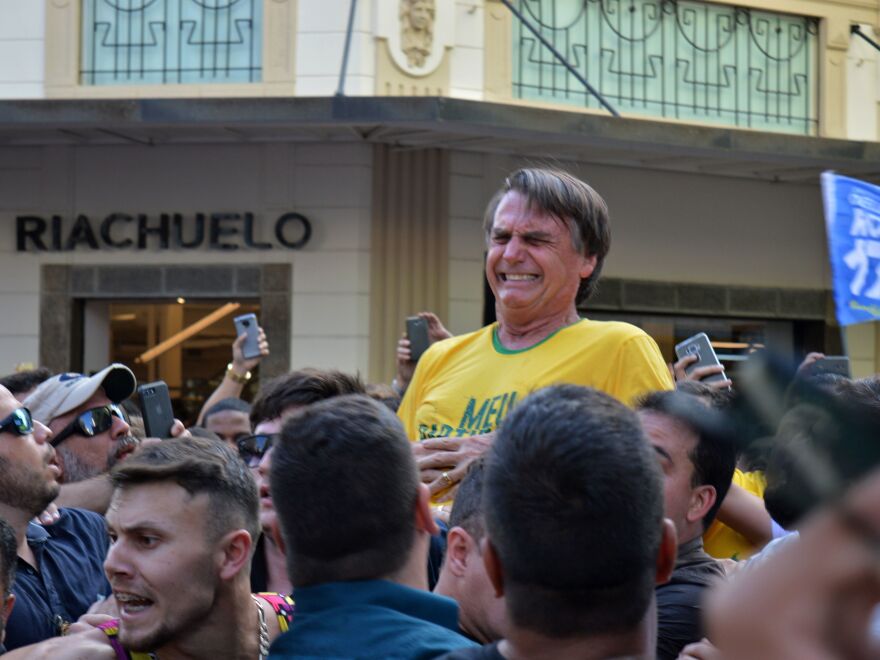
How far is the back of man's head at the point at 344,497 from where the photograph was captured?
8.00 ft

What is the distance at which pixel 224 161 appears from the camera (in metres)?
13.0

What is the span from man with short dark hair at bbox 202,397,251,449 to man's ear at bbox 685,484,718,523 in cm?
457

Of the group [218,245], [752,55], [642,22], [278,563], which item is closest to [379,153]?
[218,245]

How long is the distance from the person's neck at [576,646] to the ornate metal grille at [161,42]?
11240 mm

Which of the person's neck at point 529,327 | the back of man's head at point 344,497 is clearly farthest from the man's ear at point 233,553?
the person's neck at point 529,327

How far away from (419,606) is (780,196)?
1292 centimetres

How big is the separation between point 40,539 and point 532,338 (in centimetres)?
167

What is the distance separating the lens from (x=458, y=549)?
3.12 meters

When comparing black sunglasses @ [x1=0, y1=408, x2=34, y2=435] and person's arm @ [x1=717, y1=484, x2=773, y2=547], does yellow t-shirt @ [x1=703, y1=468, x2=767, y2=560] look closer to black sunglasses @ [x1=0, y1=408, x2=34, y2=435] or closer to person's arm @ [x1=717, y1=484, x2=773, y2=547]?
person's arm @ [x1=717, y1=484, x2=773, y2=547]

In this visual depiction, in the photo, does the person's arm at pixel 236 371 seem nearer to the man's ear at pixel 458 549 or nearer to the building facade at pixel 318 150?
the building facade at pixel 318 150

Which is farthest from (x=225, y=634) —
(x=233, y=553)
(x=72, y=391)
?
(x=72, y=391)

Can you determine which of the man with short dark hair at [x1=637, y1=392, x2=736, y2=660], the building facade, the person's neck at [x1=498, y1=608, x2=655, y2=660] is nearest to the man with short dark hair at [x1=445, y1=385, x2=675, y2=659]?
the person's neck at [x1=498, y1=608, x2=655, y2=660]

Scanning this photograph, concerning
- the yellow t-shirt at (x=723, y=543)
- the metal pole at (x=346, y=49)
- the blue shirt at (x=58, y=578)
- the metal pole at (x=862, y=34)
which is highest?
the metal pole at (x=862, y=34)

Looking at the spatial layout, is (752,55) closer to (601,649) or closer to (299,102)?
(299,102)
